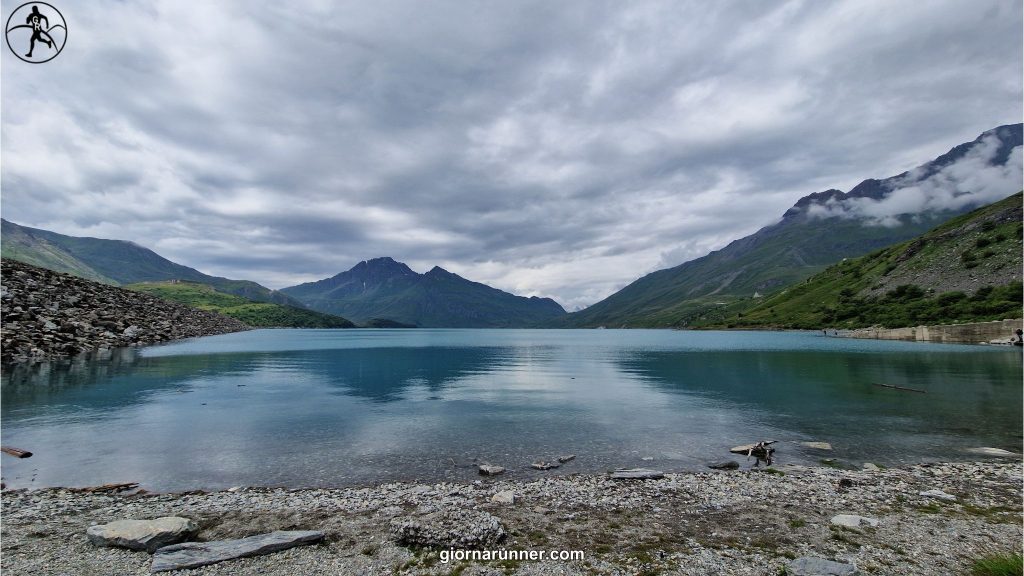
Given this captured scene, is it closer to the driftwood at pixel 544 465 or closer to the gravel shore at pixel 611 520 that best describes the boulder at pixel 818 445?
the gravel shore at pixel 611 520

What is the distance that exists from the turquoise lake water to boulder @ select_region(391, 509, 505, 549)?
32.0 feet

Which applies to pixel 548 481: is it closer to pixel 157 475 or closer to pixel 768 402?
pixel 157 475

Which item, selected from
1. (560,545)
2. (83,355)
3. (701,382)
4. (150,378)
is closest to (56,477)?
Result: (560,545)

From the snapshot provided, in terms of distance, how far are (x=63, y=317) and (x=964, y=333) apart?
773ft

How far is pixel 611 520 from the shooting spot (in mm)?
18688

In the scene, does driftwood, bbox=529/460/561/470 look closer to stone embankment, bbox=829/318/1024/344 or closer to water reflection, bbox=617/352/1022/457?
water reflection, bbox=617/352/1022/457

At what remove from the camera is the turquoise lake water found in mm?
27844

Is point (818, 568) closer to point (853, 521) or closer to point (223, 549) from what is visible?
point (853, 521)

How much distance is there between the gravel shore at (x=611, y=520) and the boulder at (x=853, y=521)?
346 millimetres

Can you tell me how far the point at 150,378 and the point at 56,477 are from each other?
46.1 m

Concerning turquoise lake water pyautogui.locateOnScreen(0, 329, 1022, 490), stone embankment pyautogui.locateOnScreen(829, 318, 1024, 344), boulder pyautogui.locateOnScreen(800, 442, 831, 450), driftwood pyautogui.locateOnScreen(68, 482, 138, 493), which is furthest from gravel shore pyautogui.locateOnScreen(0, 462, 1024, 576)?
stone embankment pyautogui.locateOnScreen(829, 318, 1024, 344)

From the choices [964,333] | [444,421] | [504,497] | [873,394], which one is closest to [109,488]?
[504,497]

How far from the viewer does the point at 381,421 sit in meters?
40.7

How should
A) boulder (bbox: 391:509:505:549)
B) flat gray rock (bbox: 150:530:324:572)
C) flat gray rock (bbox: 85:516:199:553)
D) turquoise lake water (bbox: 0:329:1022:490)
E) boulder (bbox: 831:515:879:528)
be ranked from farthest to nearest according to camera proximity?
turquoise lake water (bbox: 0:329:1022:490), boulder (bbox: 831:515:879:528), boulder (bbox: 391:509:505:549), flat gray rock (bbox: 85:516:199:553), flat gray rock (bbox: 150:530:324:572)
